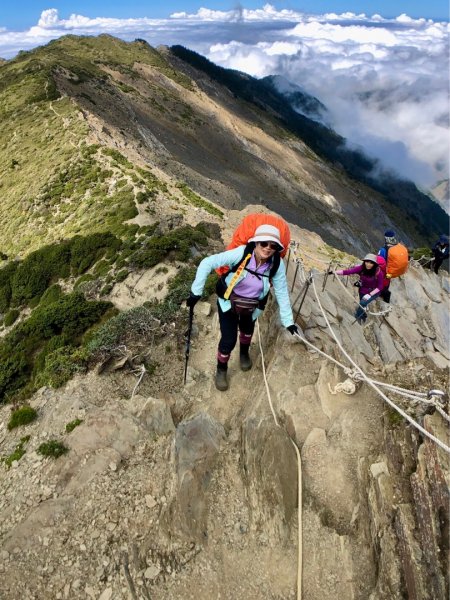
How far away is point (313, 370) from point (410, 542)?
11.7 feet

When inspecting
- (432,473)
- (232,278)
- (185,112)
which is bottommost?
(185,112)

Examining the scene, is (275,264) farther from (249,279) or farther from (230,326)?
(230,326)

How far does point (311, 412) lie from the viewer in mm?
7125

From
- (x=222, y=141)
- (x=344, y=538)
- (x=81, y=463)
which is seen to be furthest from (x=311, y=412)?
(x=222, y=141)

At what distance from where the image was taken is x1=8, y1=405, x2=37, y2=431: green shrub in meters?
9.55

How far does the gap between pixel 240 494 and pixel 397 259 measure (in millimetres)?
7570

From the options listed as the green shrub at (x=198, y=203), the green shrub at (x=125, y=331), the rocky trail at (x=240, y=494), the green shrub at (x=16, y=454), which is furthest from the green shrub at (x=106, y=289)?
the green shrub at (x=198, y=203)

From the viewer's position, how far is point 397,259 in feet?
35.4

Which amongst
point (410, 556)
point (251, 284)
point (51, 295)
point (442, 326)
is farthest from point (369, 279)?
point (51, 295)

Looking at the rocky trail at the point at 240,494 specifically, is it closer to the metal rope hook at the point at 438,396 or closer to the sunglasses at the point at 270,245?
the metal rope hook at the point at 438,396

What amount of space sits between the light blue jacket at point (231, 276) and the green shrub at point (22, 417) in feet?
18.7

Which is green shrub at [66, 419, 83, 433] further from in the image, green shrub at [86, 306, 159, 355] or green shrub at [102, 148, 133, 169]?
green shrub at [102, 148, 133, 169]

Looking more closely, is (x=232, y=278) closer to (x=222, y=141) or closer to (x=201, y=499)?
(x=201, y=499)

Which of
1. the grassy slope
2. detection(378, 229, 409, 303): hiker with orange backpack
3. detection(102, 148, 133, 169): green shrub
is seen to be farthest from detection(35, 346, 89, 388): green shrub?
detection(102, 148, 133, 169): green shrub
